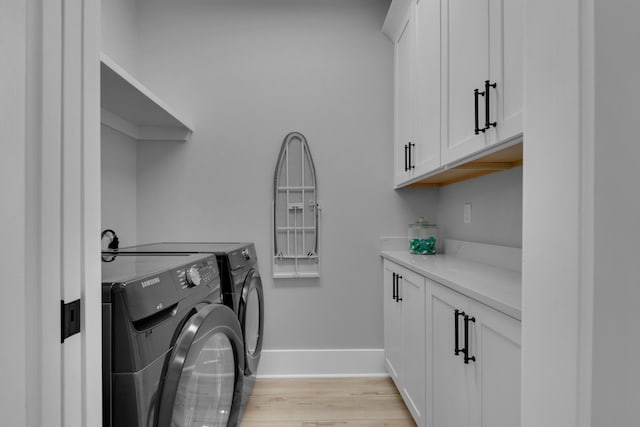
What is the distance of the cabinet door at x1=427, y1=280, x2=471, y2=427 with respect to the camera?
118 cm

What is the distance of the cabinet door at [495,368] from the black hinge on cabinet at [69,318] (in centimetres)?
91

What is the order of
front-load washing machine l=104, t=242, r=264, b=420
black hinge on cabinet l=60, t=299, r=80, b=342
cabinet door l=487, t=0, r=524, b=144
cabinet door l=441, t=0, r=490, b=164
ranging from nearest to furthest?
black hinge on cabinet l=60, t=299, r=80, b=342 → cabinet door l=487, t=0, r=524, b=144 → cabinet door l=441, t=0, r=490, b=164 → front-load washing machine l=104, t=242, r=264, b=420

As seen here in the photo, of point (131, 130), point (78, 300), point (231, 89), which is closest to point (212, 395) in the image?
point (78, 300)

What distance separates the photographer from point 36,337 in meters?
0.49

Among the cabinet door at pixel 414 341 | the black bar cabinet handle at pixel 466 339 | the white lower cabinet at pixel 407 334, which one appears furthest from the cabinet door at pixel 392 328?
the black bar cabinet handle at pixel 466 339

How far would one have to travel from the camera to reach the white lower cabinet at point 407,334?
160cm

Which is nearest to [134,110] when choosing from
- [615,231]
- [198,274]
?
[198,274]

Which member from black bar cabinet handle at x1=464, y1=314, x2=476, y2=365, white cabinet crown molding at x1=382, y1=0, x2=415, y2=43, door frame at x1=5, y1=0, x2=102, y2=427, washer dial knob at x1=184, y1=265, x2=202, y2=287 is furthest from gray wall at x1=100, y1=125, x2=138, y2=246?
black bar cabinet handle at x1=464, y1=314, x2=476, y2=365

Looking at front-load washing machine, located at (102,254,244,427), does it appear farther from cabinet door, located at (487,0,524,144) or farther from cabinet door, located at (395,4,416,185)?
cabinet door, located at (395,4,416,185)

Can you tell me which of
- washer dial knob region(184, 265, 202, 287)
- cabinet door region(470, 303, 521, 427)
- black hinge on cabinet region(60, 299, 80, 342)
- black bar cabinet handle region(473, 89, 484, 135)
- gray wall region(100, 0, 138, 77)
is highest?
gray wall region(100, 0, 138, 77)

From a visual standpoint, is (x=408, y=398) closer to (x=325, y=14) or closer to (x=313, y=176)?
(x=313, y=176)

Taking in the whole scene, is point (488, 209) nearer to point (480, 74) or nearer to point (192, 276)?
point (480, 74)

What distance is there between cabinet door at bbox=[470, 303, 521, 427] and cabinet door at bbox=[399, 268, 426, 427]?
0.47m

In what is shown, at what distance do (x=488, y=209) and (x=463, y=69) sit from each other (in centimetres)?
74
